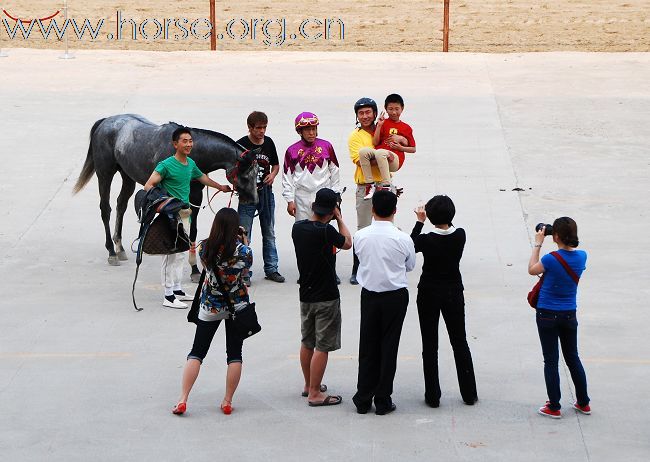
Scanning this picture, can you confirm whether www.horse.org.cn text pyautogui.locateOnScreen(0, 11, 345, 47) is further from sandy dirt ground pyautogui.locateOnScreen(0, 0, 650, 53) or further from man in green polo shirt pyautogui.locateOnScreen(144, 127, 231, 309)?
man in green polo shirt pyautogui.locateOnScreen(144, 127, 231, 309)

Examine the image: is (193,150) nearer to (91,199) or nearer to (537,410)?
(91,199)

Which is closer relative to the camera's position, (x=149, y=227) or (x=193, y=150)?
(x=149, y=227)

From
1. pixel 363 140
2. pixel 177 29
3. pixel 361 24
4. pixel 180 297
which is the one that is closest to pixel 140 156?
pixel 180 297

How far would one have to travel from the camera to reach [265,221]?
1047 cm

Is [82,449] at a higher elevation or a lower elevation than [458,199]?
lower

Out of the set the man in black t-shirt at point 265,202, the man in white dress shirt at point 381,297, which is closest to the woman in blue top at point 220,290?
the man in white dress shirt at point 381,297

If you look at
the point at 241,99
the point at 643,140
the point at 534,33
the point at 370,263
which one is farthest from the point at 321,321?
the point at 534,33

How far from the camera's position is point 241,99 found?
667 inches

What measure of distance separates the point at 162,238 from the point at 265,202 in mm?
1245

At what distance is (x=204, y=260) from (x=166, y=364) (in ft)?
4.61

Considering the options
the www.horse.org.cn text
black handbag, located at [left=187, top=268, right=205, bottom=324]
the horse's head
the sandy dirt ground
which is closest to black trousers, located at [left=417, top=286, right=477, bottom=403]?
black handbag, located at [left=187, top=268, right=205, bottom=324]

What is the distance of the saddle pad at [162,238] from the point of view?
956 centimetres

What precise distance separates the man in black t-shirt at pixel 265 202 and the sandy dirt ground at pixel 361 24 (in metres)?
12.5

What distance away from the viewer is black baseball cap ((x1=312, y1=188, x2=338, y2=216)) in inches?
289
